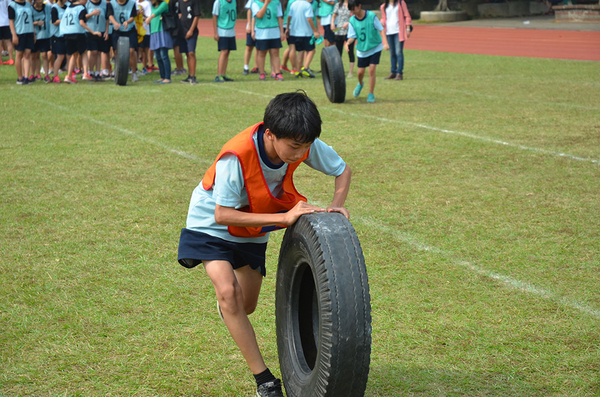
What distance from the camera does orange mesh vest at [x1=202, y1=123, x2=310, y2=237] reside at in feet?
9.37

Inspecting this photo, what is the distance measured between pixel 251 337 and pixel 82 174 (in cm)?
470

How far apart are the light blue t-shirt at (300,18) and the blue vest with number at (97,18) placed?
4.26 meters

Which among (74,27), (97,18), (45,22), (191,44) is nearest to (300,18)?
(191,44)

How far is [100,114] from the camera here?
1068cm

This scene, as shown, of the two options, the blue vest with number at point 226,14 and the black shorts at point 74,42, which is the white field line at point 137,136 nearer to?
the black shorts at point 74,42

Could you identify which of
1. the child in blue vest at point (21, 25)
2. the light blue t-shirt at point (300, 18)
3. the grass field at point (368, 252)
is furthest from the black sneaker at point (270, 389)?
the light blue t-shirt at point (300, 18)

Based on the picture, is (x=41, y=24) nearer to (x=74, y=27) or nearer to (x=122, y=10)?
(x=74, y=27)

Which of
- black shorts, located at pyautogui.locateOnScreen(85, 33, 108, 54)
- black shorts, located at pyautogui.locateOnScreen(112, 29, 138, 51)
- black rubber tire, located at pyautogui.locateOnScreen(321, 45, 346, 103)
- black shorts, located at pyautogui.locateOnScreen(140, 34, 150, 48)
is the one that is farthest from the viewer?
black shorts, located at pyautogui.locateOnScreen(140, 34, 150, 48)

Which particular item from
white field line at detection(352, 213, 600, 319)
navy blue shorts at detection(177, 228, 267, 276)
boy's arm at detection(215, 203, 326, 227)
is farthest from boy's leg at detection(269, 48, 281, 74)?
boy's arm at detection(215, 203, 326, 227)

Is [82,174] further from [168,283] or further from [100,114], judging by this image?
→ [100,114]

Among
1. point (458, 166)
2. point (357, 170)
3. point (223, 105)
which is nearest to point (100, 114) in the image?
point (223, 105)

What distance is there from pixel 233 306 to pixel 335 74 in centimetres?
881

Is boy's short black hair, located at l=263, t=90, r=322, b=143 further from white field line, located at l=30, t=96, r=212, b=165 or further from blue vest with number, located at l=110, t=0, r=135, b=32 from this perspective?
blue vest with number, located at l=110, t=0, r=135, b=32

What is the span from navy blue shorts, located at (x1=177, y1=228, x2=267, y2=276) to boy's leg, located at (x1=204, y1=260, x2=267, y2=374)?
45 mm
